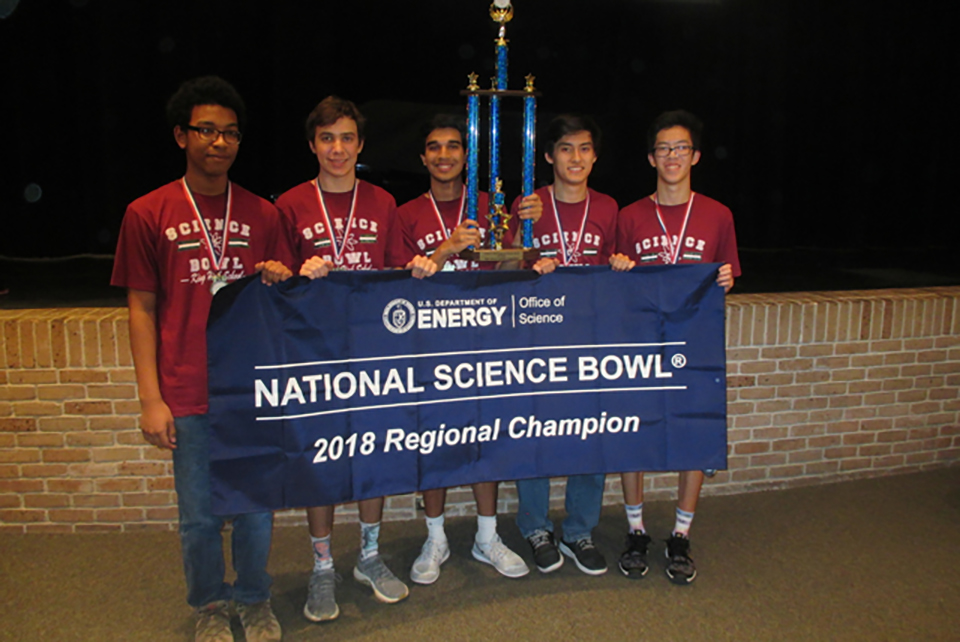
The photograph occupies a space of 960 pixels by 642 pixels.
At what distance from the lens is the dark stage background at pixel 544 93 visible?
11.8 ft

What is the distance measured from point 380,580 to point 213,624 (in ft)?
1.93

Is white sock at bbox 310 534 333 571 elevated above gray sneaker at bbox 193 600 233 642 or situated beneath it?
elevated above

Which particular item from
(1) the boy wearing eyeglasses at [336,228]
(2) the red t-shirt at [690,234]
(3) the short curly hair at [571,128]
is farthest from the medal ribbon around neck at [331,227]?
(2) the red t-shirt at [690,234]

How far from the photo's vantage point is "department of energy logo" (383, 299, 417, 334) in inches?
89.4

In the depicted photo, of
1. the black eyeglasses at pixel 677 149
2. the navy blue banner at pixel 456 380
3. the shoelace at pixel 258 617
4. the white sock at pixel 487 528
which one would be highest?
the black eyeglasses at pixel 677 149

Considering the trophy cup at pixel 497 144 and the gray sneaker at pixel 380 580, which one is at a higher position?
the trophy cup at pixel 497 144

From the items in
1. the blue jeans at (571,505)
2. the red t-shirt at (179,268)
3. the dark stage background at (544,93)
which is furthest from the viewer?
the dark stage background at (544,93)

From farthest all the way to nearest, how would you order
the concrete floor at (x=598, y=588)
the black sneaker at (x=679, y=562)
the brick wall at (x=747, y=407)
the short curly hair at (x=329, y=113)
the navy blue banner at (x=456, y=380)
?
the brick wall at (x=747, y=407)
the black sneaker at (x=679, y=562)
the short curly hair at (x=329, y=113)
the concrete floor at (x=598, y=588)
the navy blue banner at (x=456, y=380)

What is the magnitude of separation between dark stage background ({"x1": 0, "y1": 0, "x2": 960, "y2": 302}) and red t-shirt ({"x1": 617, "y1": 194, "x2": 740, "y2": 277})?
1.41 m

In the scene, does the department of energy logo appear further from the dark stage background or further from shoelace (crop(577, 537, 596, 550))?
the dark stage background

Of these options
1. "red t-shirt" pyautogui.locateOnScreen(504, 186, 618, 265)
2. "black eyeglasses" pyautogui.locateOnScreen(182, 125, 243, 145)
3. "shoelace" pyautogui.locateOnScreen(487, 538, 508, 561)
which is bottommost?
"shoelace" pyautogui.locateOnScreen(487, 538, 508, 561)

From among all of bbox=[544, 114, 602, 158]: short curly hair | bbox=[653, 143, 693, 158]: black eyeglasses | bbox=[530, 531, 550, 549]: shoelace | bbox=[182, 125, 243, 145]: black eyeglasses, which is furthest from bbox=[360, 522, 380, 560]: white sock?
bbox=[653, 143, 693, 158]: black eyeglasses

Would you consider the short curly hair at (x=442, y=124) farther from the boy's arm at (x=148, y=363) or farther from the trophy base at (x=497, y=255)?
the boy's arm at (x=148, y=363)

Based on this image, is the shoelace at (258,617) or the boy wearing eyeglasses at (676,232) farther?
the boy wearing eyeglasses at (676,232)
